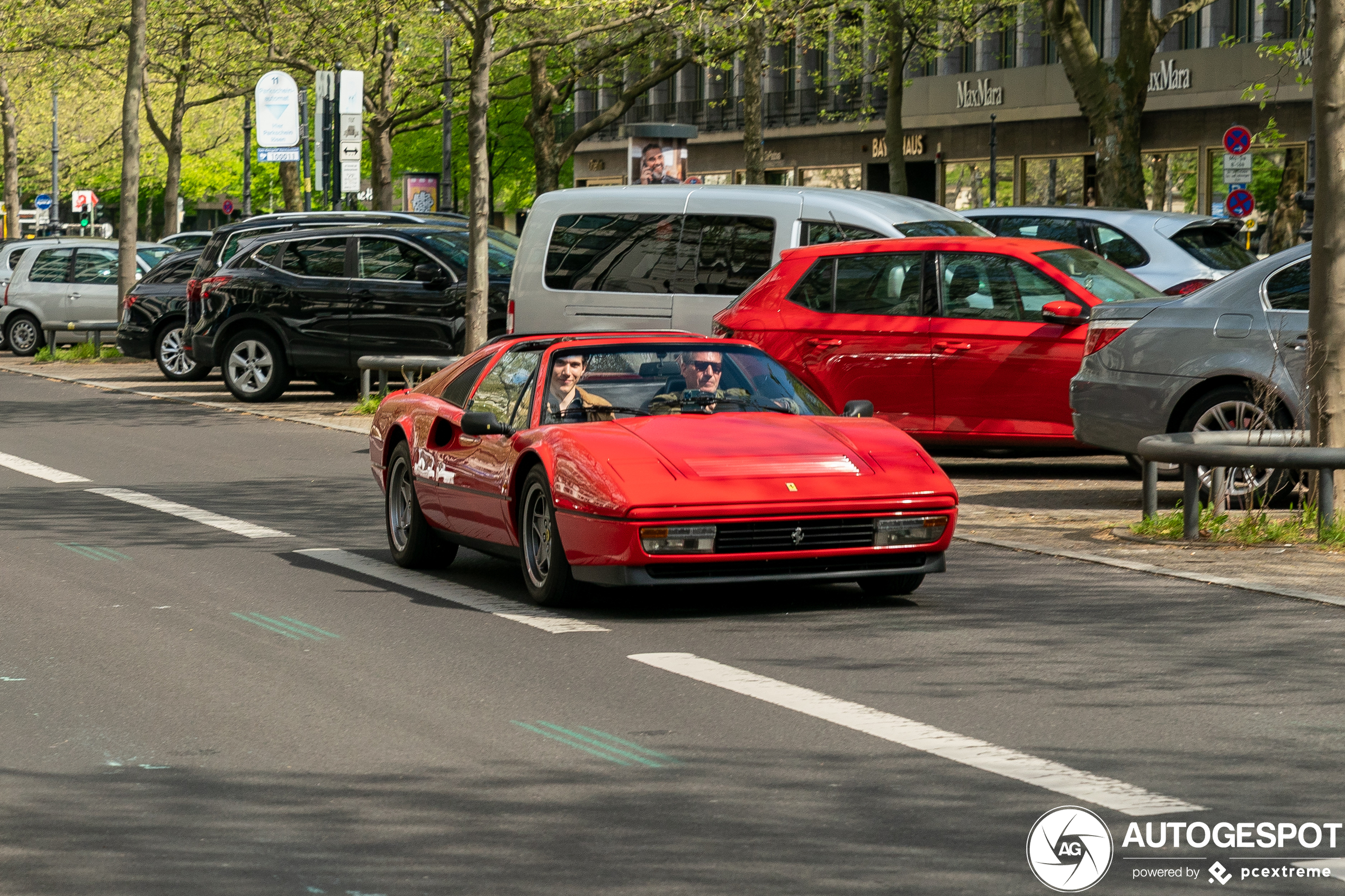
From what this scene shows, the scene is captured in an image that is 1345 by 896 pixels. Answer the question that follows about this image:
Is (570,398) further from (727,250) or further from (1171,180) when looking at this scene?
(1171,180)

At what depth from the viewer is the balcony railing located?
197 ft

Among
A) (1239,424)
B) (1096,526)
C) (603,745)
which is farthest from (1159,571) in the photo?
(603,745)

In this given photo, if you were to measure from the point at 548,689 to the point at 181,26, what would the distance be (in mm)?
33647

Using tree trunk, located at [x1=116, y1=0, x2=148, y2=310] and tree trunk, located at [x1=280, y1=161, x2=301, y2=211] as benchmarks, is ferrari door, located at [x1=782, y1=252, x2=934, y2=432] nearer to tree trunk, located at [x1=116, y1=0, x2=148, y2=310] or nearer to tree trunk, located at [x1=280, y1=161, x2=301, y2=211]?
tree trunk, located at [x1=116, y1=0, x2=148, y2=310]

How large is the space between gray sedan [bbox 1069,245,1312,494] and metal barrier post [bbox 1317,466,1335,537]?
105 centimetres

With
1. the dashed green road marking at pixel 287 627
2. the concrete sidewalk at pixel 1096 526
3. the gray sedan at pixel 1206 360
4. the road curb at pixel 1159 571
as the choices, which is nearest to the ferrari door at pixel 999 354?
the concrete sidewalk at pixel 1096 526

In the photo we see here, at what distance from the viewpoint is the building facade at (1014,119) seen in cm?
4500

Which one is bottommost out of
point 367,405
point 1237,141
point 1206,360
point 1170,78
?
point 367,405

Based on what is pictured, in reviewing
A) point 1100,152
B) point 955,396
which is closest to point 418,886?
point 955,396

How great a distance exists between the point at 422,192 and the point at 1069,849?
151 ft

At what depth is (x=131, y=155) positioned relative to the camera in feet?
110

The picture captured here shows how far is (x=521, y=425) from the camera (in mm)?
9477

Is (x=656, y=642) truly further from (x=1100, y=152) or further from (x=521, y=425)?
(x=1100, y=152)

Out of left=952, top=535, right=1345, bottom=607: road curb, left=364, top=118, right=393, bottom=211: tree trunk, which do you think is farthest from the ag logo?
left=364, top=118, right=393, bottom=211: tree trunk
